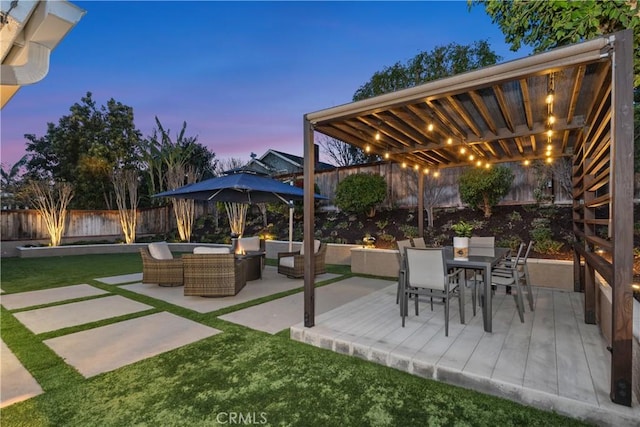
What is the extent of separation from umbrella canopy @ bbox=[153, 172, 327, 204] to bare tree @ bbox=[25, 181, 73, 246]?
22.9 feet

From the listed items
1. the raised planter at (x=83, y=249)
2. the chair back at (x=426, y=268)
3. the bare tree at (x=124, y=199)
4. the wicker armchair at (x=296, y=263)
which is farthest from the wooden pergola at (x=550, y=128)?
the bare tree at (x=124, y=199)

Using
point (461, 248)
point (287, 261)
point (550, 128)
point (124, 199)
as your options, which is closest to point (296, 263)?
point (287, 261)

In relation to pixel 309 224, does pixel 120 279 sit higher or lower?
lower

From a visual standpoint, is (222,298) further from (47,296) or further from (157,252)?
(47,296)

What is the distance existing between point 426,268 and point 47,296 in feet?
20.4

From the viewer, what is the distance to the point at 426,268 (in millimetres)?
3396

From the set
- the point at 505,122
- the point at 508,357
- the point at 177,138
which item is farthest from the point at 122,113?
the point at 508,357

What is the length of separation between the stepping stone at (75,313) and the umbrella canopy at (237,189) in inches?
95.6

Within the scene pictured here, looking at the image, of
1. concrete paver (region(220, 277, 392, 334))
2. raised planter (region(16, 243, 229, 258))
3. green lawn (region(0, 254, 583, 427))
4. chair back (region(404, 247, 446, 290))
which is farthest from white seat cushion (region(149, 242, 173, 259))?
chair back (region(404, 247, 446, 290))

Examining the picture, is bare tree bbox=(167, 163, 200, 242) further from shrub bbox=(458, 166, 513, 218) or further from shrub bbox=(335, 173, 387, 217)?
shrub bbox=(458, 166, 513, 218)

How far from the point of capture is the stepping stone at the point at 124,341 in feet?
9.27

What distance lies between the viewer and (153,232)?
46.6ft

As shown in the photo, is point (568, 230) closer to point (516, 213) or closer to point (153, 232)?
point (516, 213)

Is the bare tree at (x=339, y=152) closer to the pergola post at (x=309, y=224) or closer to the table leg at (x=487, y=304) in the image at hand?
the pergola post at (x=309, y=224)
